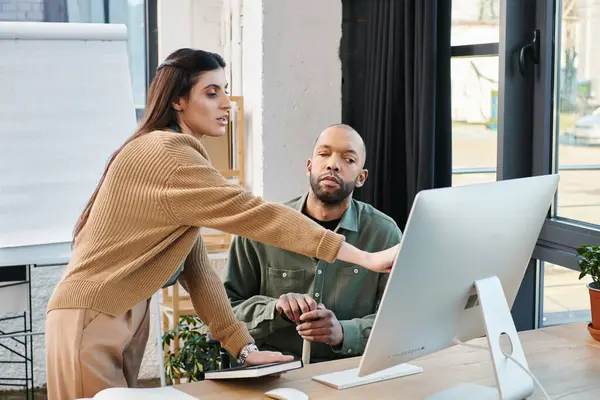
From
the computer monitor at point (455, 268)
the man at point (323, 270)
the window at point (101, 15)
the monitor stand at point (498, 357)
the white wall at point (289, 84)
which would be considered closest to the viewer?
the computer monitor at point (455, 268)

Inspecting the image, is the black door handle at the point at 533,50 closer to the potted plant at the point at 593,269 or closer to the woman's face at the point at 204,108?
the potted plant at the point at 593,269

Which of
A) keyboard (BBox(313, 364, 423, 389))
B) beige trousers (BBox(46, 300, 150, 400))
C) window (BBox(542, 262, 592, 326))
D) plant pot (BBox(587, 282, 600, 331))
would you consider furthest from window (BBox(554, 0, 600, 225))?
beige trousers (BBox(46, 300, 150, 400))

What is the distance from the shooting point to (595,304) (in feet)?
6.84

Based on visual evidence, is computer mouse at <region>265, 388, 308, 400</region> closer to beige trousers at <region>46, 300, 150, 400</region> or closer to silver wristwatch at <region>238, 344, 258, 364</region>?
silver wristwatch at <region>238, 344, 258, 364</region>

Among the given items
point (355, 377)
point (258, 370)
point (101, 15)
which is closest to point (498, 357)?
point (355, 377)

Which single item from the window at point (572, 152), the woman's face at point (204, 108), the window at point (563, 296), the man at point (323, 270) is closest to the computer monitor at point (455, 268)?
the man at point (323, 270)

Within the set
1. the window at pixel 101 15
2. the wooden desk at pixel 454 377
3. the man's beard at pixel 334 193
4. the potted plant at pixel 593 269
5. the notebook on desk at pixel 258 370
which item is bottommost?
the wooden desk at pixel 454 377

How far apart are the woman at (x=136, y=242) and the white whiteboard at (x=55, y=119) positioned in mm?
1419

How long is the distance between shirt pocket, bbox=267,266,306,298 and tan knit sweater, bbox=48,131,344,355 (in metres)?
0.64

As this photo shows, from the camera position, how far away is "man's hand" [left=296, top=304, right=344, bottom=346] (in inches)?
86.9

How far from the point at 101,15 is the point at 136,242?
2775mm

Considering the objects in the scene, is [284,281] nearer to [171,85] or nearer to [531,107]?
[171,85]

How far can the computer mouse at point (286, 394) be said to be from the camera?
1668mm

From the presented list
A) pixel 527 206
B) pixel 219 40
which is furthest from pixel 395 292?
pixel 219 40
